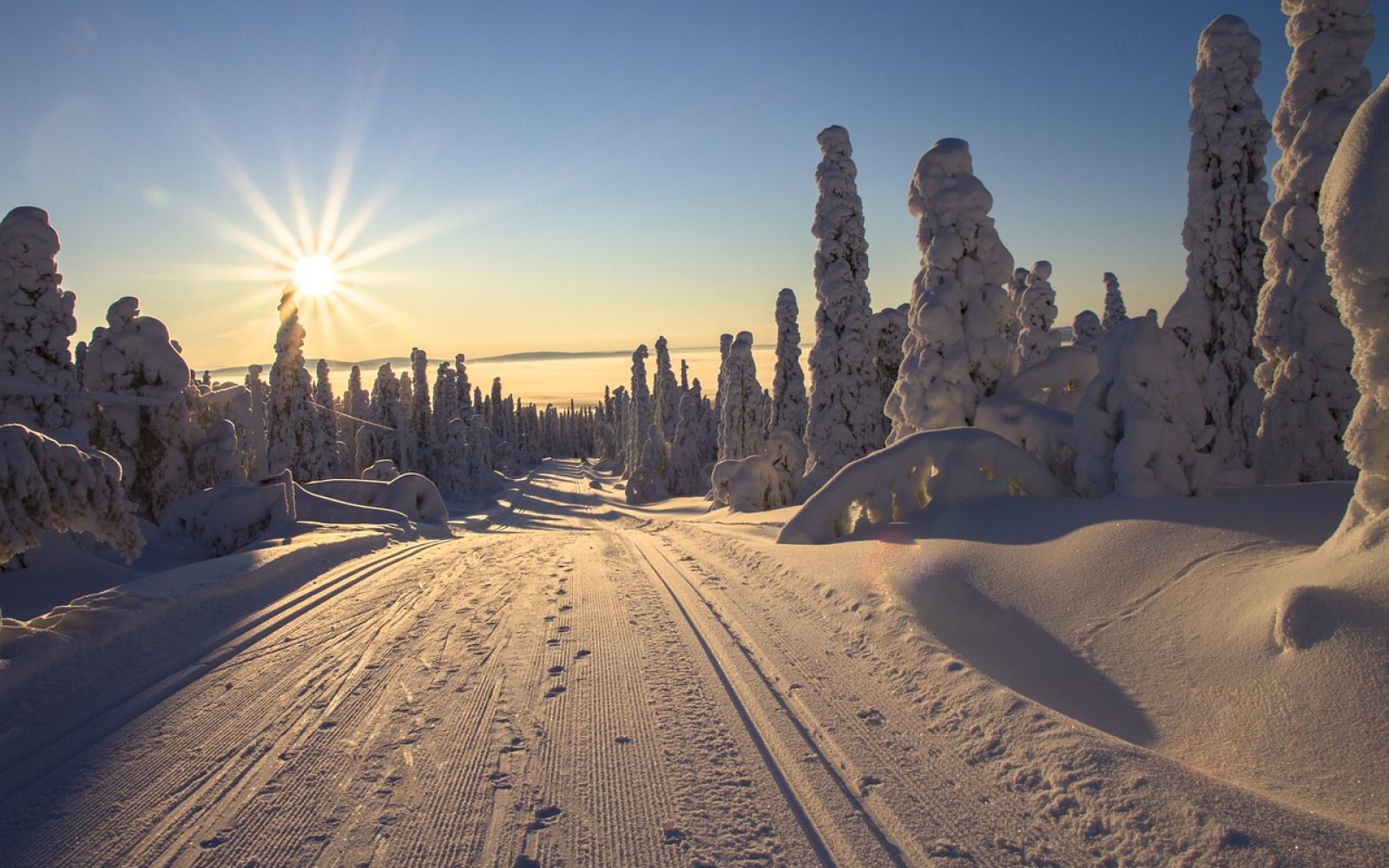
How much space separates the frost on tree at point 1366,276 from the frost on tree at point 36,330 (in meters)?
21.3

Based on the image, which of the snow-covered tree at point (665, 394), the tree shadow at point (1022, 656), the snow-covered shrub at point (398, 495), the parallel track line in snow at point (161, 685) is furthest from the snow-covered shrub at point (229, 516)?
the snow-covered tree at point (665, 394)

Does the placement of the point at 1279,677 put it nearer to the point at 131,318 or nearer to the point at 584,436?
the point at 131,318

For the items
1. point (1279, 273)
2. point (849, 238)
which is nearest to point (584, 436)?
point (849, 238)

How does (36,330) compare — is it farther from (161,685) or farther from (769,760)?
(769,760)

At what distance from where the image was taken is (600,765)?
13.8ft

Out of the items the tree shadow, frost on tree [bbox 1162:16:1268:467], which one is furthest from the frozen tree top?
frost on tree [bbox 1162:16:1268:467]

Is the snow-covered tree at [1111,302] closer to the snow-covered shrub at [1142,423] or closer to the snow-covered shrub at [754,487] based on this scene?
the snow-covered shrub at [754,487]

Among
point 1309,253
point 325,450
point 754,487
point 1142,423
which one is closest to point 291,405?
point 325,450

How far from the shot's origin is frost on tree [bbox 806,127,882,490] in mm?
25047

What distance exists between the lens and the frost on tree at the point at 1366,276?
4.59 metres

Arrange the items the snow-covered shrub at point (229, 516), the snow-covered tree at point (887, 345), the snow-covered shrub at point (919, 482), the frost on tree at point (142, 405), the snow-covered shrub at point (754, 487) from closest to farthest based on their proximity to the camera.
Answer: the snow-covered shrub at point (919, 482), the snow-covered shrub at point (229, 516), the frost on tree at point (142, 405), the snow-covered tree at point (887, 345), the snow-covered shrub at point (754, 487)

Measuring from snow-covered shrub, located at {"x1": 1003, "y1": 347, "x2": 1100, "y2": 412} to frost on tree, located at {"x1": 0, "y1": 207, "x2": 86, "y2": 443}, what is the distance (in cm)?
2099

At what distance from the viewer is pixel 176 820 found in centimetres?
366

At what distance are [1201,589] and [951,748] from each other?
288 cm
